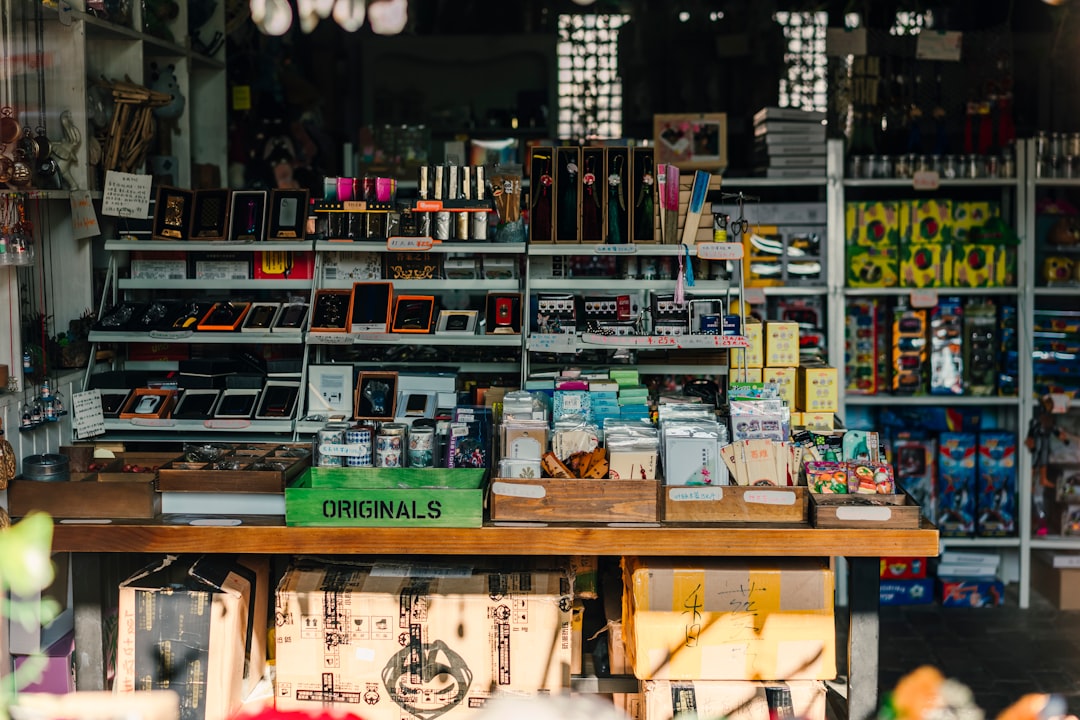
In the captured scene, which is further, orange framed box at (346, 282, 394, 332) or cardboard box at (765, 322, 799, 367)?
cardboard box at (765, 322, 799, 367)

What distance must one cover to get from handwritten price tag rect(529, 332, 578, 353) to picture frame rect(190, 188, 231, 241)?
135 cm

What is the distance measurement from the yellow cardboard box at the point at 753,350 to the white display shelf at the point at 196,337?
186cm

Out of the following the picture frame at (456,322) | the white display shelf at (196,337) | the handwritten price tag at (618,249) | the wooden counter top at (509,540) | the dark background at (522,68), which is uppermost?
the dark background at (522,68)

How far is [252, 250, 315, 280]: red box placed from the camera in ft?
15.6

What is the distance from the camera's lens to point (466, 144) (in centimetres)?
717

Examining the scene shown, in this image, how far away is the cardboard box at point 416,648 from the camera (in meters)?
3.46

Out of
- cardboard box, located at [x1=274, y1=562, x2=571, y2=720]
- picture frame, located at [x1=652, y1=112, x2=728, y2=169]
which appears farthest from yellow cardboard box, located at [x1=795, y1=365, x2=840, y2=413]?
cardboard box, located at [x1=274, y1=562, x2=571, y2=720]

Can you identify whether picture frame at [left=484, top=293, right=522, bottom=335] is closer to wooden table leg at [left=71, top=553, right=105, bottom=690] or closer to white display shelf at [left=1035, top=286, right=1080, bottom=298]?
wooden table leg at [left=71, top=553, right=105, bottom=690]

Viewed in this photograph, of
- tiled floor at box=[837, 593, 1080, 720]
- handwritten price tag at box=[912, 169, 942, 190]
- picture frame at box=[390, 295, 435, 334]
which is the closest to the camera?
picture frame at box=[390, 295, 435, 334]

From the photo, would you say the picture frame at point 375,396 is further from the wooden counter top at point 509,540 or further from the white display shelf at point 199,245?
the wooden counter top at point 509,540

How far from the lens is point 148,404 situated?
14.5 feet

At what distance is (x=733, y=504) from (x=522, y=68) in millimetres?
5041

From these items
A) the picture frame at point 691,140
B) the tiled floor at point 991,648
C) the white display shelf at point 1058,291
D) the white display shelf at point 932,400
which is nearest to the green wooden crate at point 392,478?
the tiled floor at point 991,648

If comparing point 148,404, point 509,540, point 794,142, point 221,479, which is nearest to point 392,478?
point 509,540
